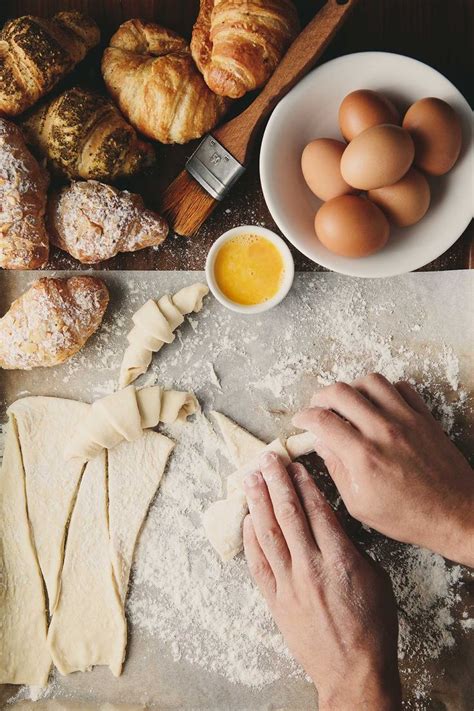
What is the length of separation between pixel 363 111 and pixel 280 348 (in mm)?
578

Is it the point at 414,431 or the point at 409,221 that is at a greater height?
the point at 409,221

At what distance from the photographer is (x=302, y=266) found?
160 centimetres

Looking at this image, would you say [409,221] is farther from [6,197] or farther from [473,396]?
[6,197]

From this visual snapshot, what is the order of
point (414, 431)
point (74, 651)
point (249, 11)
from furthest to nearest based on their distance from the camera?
point (74, 651) → point (414, 431) → point (249, 11)

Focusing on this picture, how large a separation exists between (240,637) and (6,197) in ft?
3.77

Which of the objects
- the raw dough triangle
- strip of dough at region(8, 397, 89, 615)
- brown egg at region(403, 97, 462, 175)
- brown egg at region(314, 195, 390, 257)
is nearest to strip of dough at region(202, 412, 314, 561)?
the raw dough triangle

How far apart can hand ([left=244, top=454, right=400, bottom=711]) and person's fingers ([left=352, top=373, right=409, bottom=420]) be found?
231 millimetres

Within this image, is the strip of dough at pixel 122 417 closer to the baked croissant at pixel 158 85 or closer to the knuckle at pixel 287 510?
the knuckle at pixel 287 510

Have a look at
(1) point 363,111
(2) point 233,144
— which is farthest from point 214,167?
(1) point 363,111

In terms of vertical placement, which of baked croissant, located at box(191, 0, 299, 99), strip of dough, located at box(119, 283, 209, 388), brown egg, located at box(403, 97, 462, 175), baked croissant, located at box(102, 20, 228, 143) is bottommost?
strip of dough, located at box(119, 283, 209, 388)

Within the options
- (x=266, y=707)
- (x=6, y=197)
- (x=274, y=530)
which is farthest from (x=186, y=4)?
(x=266, y=707)

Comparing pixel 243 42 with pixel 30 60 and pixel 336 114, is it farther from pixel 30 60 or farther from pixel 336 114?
pixel 30 60

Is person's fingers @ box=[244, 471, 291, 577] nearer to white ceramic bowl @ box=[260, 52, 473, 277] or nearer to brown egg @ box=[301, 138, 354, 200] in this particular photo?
white ceramic bowl @ box=[260, 52, 473, 277]

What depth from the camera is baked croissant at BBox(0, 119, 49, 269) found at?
1.38m
